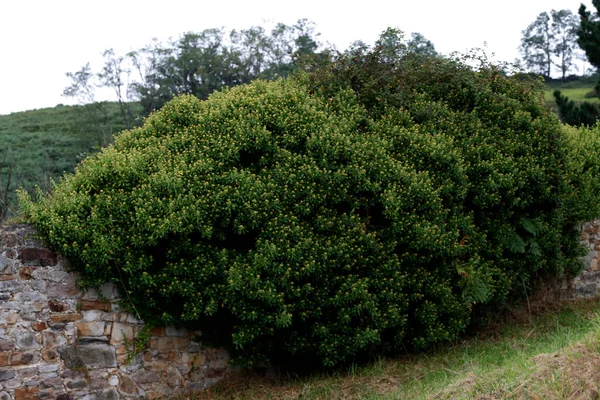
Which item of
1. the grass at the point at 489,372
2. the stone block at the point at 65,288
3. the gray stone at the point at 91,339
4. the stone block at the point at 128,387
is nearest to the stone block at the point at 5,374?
the gray stone at the point at 91,339

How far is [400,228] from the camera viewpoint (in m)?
7.29

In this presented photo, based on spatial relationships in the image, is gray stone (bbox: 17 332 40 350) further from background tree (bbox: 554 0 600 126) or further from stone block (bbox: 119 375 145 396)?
background tree (bbox: 554 0 600 126)

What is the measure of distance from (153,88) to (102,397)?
100 feet

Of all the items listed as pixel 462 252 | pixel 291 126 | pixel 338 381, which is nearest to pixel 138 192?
pixel 291 126

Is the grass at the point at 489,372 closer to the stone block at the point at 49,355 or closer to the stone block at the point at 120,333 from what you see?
the stone block at the point at 120,333

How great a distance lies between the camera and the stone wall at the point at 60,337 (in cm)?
643

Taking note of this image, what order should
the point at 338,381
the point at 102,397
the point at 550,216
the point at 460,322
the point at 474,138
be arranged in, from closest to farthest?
the point at 102,397, the point at 338,381, the point at 460,322, the point at 474,138, the point at 550,216

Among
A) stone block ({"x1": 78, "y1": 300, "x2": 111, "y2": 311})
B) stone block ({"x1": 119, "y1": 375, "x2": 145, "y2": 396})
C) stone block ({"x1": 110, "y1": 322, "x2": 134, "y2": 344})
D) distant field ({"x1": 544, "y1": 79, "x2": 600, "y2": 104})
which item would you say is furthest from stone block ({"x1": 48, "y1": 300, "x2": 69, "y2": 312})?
distant field ({"x1": 544, "y1": 79, "x2": 600, "y2": 104})

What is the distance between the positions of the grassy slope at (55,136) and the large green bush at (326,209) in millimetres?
19277

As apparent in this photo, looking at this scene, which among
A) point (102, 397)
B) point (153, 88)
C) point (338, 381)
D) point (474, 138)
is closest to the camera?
point (102, 397)

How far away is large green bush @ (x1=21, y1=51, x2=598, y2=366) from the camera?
6672 millimetres

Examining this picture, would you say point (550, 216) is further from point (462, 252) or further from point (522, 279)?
point (462, 252)

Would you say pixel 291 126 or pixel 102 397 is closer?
pixel 102 397

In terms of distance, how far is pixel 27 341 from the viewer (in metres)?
6.46
